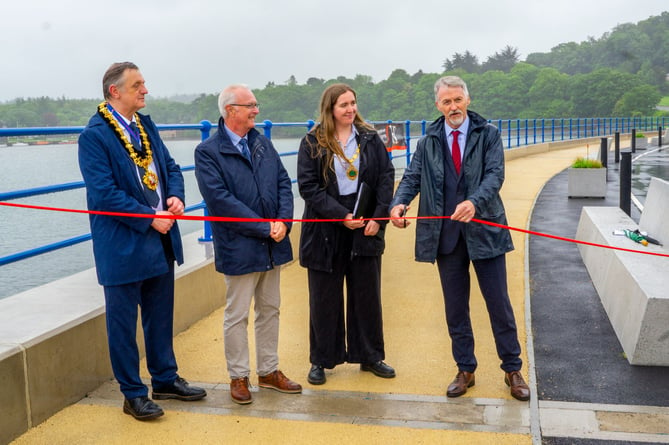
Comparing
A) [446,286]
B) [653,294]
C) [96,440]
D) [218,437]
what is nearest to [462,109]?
[446,286]

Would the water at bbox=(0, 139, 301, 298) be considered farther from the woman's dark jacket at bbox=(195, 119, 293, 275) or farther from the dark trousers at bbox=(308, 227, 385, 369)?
the dark trousers at bbox=(308, 227, 385, 369)

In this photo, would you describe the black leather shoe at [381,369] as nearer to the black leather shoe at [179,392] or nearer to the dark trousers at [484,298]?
the dark trousers at [484,298]

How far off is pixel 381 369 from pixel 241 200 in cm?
143

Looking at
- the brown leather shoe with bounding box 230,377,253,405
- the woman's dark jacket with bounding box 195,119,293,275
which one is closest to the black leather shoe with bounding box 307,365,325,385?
the brown leather shoe with bounding box 230,377,253,405

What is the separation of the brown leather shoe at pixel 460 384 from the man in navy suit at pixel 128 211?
168 cm

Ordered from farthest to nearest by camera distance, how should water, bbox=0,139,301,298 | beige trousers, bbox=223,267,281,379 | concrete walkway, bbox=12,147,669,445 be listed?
water, bbox=0,139,301,298
beige trousers, bbox=223,267,281,379
concrete walkway, bbox=12,147,669,445

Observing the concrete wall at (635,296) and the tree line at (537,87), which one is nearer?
the concrete wall at (635,296)

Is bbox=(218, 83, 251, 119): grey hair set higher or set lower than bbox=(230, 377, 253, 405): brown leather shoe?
higher

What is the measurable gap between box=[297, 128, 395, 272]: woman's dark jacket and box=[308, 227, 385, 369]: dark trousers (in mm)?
86

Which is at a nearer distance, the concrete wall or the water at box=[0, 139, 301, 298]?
the concrete wall

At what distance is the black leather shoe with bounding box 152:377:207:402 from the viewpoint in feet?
14.5

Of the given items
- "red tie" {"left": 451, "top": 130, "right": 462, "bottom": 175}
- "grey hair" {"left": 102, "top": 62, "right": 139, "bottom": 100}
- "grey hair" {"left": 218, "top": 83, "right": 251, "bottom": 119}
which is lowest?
"red tie" {"left": 451, "top": 130, "right": 462, "bottom": 175}

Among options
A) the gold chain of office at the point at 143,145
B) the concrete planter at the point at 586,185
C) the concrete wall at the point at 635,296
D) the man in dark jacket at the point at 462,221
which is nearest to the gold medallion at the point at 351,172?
the man in dark jacket at the point at 462,221

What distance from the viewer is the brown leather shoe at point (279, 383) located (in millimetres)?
4543
